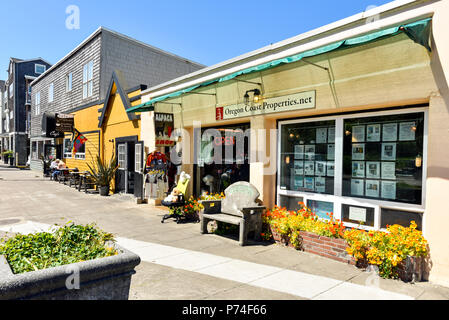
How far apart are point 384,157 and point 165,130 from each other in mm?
6967

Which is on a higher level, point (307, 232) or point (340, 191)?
point (340, 191)

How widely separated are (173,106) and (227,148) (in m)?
2.80

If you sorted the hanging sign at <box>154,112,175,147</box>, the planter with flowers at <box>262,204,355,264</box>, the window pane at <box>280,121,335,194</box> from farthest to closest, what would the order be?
the hanging sign at <box>154,112,175,147</box> < the window pane at <box>280,121,335,194</box> < the planter with flowers at <box>262,204,355,264</box>

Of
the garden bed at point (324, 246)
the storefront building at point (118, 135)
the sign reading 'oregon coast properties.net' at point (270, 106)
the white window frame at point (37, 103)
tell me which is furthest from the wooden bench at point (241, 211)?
the white window frame at point (37, 103)

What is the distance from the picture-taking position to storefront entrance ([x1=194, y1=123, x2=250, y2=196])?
7.98 meters

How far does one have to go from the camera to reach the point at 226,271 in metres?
4.69

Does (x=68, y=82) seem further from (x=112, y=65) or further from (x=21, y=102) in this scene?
(x=21, y=102)

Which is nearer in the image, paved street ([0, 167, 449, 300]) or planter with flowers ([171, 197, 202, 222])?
paved street ([0, 167, 449, 300])

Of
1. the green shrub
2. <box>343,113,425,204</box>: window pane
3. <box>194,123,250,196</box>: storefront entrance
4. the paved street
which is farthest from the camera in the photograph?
<box>194,123,250,196</box>: storefront entrance

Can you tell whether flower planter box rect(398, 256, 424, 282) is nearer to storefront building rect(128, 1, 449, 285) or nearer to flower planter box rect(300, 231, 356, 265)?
storefront building rect(128, 1, 449, 285)

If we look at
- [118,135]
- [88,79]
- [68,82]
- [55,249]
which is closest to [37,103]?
[68,82]

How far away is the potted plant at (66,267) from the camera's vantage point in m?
2.32

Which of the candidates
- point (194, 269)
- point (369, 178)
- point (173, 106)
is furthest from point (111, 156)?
point (369, 178)
